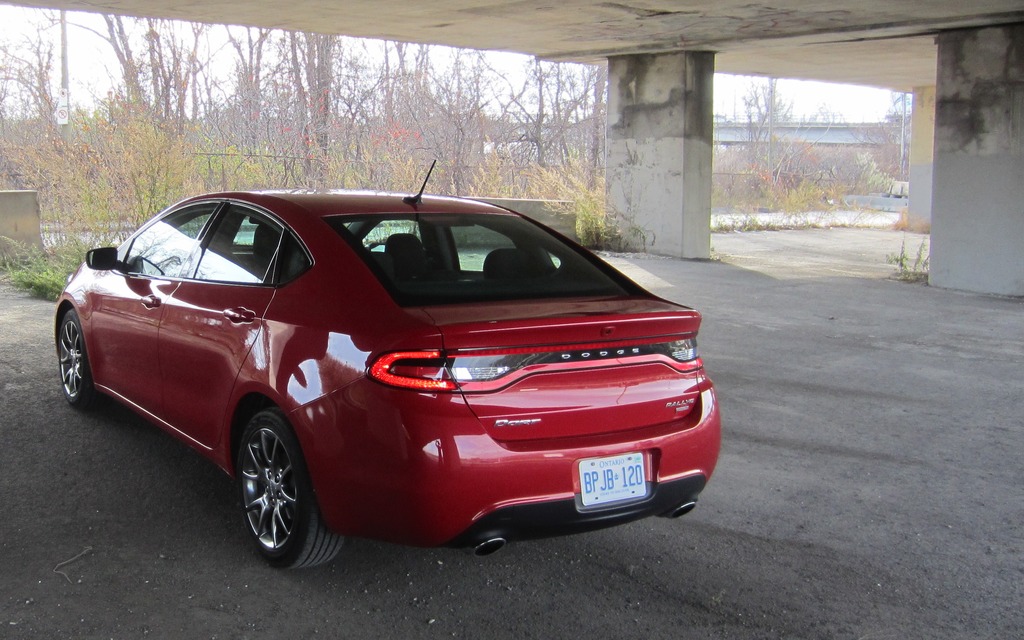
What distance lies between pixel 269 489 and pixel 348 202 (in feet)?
4.44

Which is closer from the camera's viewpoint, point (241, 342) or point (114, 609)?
point (114, 609)

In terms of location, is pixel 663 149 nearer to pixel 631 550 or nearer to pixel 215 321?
pixel 631 550

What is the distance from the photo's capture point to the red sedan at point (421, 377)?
355 centimetres

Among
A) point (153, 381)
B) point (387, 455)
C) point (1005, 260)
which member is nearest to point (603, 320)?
point (387, 455)

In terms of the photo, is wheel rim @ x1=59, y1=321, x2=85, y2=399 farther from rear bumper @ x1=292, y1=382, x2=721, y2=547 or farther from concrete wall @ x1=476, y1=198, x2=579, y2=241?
concrete wall @ x1=476, y1=198, x2=579, y2=241

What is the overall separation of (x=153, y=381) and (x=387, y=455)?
2.07 metres

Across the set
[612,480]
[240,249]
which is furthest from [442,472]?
[240,249]

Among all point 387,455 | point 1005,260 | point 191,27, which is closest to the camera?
point 387,455

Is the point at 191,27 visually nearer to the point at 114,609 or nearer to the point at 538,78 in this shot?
the point at 538,78

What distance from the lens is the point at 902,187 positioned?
4150 centimetres

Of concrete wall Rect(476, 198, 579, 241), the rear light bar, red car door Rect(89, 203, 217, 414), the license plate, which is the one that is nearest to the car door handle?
red car door Rect(89, 203, 217, 414)

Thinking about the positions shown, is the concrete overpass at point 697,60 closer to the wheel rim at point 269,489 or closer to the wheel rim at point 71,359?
the wheel rim at point 71,359

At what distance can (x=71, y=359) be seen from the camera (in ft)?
21.1

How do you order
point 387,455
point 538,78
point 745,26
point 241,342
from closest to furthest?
point 387,455 < point 241,342 < point 745,26 < point 538,78
